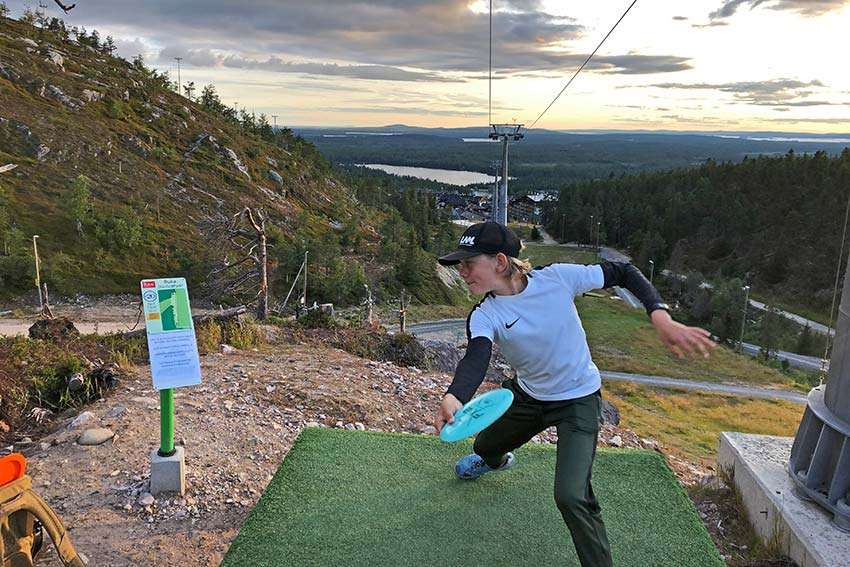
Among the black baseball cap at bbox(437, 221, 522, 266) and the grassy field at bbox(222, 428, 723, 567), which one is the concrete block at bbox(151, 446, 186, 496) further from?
the black baseball cap at bbox(437, 221, 522, 266)

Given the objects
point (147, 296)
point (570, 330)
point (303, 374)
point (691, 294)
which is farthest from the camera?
point (691, 294)

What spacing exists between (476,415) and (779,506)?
2.80 meters

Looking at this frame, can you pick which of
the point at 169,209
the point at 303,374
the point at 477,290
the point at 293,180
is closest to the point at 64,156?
the point at 169,209

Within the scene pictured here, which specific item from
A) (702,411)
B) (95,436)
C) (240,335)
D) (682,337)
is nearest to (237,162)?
(702,411)

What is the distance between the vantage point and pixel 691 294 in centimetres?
7219

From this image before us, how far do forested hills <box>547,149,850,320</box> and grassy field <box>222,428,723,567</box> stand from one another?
80.1 metres

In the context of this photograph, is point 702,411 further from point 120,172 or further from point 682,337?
point 120,172

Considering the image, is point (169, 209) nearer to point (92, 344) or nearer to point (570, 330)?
point (92, 344)

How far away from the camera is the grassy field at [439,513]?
14.0 ft

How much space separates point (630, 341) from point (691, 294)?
91.9 ft

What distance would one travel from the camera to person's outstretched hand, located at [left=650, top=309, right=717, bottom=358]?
338cm

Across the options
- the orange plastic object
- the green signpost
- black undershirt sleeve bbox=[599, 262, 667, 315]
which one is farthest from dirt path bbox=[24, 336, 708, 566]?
black undershirt sleeve bbox=[599, 262, 667, 315]

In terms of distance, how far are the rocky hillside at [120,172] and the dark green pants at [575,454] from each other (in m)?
13.1

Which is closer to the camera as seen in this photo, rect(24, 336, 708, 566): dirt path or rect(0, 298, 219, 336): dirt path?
rect(24, 336, 708, 566): dirt path
